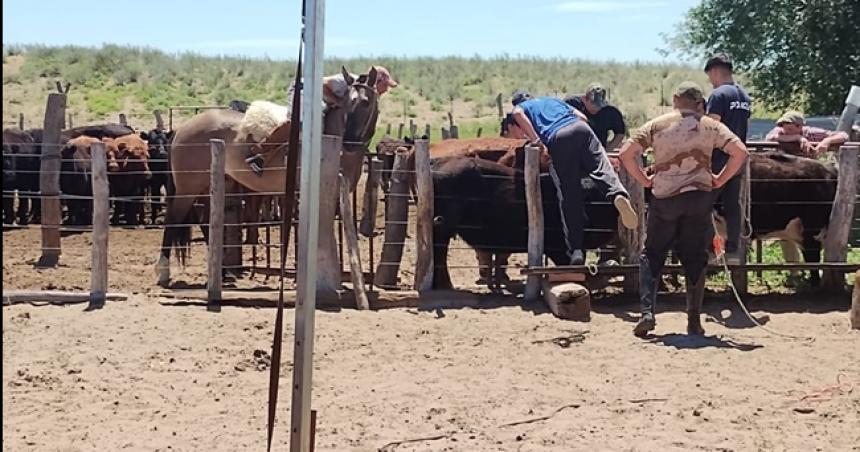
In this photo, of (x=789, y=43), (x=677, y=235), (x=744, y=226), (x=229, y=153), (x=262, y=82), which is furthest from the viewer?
(x=262, y=82)

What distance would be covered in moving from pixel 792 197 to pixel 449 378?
4991mm

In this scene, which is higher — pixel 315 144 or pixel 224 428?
pixel 315 144

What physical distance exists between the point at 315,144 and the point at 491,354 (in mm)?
4851

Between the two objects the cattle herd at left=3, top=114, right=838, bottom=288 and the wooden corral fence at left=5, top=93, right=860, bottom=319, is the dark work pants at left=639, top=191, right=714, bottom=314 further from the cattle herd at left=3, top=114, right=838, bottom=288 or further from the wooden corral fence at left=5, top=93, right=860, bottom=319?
the cattle herd at left=3, top=114, right=838, bottom=288

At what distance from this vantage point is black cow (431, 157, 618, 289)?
415 inches

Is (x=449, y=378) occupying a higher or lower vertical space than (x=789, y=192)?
lower

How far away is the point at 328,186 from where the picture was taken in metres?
9.83

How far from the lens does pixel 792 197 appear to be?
10711mm

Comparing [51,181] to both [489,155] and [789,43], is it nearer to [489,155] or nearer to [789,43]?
[489,155]

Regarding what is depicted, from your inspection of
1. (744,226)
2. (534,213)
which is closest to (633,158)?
(534,213)

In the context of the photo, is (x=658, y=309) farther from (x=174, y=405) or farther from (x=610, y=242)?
(x=174, y=405)

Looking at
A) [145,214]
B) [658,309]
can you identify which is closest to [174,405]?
[658,309]

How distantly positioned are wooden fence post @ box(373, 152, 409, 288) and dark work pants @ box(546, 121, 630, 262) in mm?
1458

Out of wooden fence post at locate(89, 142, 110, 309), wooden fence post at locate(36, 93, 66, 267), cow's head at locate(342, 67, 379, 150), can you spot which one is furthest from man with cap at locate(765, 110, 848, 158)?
wooden fence post at locate(36, 93, 66, 267)
